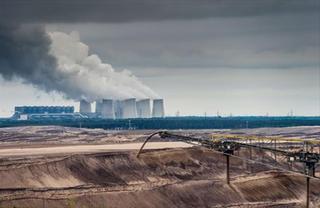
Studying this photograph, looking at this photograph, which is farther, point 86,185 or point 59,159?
point 59,159

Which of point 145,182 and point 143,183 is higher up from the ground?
point 143,183

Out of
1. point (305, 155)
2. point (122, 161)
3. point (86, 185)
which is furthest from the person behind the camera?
point (122, 161)

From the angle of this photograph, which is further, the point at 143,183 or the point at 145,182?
the point at 145,182

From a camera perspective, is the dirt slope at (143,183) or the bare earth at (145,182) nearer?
the dirt slope at (143,183)

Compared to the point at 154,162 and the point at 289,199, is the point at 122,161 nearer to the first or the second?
the point at 154,162

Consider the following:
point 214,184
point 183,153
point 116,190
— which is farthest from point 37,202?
point 183,153

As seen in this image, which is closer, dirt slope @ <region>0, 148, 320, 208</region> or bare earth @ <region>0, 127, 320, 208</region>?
dirt slope @ <region>0, 148, 320, 208</region>

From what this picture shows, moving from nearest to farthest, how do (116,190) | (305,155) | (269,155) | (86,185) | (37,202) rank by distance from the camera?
1. (37,202)
2. (305,155)
3. (116,190)
4. (86,185)
5. (269,155)

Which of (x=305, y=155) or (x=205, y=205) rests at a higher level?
(x=305, y=155)
